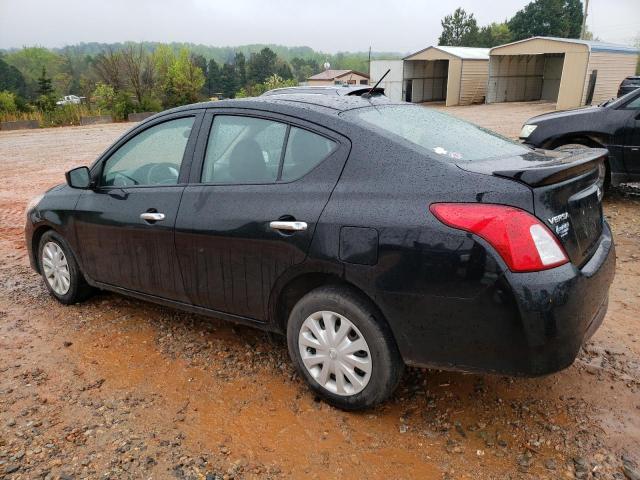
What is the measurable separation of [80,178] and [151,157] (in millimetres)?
640

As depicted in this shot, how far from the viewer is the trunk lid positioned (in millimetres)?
2346

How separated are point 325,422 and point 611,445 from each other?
1419mm

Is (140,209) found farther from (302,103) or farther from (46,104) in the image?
(46,104)

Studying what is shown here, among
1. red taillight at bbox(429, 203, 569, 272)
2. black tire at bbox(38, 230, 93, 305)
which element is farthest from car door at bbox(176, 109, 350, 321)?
black tire at bbox(38, 230, 93, 305)

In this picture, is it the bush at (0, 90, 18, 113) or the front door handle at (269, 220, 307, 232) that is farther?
the bush at (0, 90, 18, 113)

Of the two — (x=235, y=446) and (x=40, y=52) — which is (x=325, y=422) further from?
(x=40, y=52)

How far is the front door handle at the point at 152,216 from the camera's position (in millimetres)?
3412

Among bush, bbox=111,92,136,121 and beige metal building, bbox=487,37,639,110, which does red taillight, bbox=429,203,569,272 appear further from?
bush, bbox=111,92,136,121

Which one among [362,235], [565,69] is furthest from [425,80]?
[362,235]

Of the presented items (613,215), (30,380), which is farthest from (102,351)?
(613,215)

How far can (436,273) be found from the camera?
2367 mm

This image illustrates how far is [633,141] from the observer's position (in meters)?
6.65

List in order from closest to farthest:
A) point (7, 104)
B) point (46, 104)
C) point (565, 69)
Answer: point (565, 69)
point (46, 104)
point (7, 104)

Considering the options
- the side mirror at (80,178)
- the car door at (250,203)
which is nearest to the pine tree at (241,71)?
the side mirror at (80,178)
